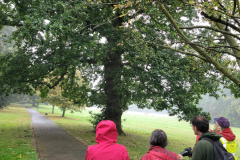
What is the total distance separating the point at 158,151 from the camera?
92.7 inches

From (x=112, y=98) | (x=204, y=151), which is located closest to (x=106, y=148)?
(x=204, y=151)

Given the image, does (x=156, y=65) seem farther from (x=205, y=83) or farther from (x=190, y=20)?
(x=190, y=20)

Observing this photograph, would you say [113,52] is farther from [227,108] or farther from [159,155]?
[227,108]

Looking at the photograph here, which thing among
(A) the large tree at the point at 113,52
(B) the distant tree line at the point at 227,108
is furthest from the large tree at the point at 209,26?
(B) the distant tree line at the point at 227,108

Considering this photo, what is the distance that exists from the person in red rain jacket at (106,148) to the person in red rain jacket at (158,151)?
33cm

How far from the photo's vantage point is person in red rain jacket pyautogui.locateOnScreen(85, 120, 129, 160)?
7.98 ft

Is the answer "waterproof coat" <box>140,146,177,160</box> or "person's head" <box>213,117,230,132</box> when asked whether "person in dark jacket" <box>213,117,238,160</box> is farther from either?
"waterproof coat" <box>140,146,177,160</box>

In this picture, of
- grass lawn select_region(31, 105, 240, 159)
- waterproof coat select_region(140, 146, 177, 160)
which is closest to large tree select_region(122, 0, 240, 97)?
waterproof coat select_region(140, 146, 177, 160)

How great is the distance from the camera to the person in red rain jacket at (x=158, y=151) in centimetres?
229

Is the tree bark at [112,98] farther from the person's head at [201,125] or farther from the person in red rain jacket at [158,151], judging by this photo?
the person in red rain jacket at [158,151]

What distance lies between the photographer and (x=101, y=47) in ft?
36.3

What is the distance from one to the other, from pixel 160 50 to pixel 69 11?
5928 mm

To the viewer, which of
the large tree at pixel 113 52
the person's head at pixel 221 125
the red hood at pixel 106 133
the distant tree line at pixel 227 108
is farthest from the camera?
the distant tree line at pixel 227 108

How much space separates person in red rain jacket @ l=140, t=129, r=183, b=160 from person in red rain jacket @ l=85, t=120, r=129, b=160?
329 mm
